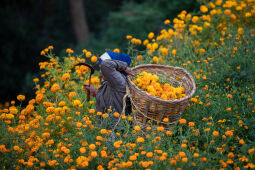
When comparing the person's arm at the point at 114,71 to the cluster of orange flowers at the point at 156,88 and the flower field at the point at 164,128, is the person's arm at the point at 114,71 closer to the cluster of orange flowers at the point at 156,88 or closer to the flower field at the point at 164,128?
the cluster of orange flowers at the point at 156,88

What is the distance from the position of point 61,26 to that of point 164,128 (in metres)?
12.6

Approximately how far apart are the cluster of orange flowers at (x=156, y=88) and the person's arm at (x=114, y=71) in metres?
0.17

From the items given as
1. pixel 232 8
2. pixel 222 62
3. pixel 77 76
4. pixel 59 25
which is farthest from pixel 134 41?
pixel 59 25

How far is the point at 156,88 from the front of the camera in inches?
115

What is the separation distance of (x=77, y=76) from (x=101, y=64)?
1.24 metres

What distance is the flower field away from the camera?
8.23 feet

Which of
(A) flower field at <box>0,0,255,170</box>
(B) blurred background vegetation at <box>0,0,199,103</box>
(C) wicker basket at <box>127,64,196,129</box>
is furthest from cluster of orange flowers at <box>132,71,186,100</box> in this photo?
(B) blurred background vegetation at <box>0,0,199,103</box>

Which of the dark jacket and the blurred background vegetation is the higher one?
the blurred background vegetation

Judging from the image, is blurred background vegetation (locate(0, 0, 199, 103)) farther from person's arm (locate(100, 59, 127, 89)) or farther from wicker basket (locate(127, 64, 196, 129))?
wicker basket (locate(127, 64, 196, 129))

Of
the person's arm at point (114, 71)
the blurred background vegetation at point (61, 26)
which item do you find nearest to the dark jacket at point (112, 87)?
the person's arm at point (114, 71)

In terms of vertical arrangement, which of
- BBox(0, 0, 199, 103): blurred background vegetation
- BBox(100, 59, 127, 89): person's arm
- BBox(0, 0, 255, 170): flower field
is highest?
BBox(0, 0, 199, 103): blurred background vegetation

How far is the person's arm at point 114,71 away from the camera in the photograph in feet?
9.81

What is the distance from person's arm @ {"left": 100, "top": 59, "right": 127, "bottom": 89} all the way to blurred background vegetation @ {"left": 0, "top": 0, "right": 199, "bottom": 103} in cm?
366

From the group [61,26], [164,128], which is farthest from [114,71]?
[61,26]
